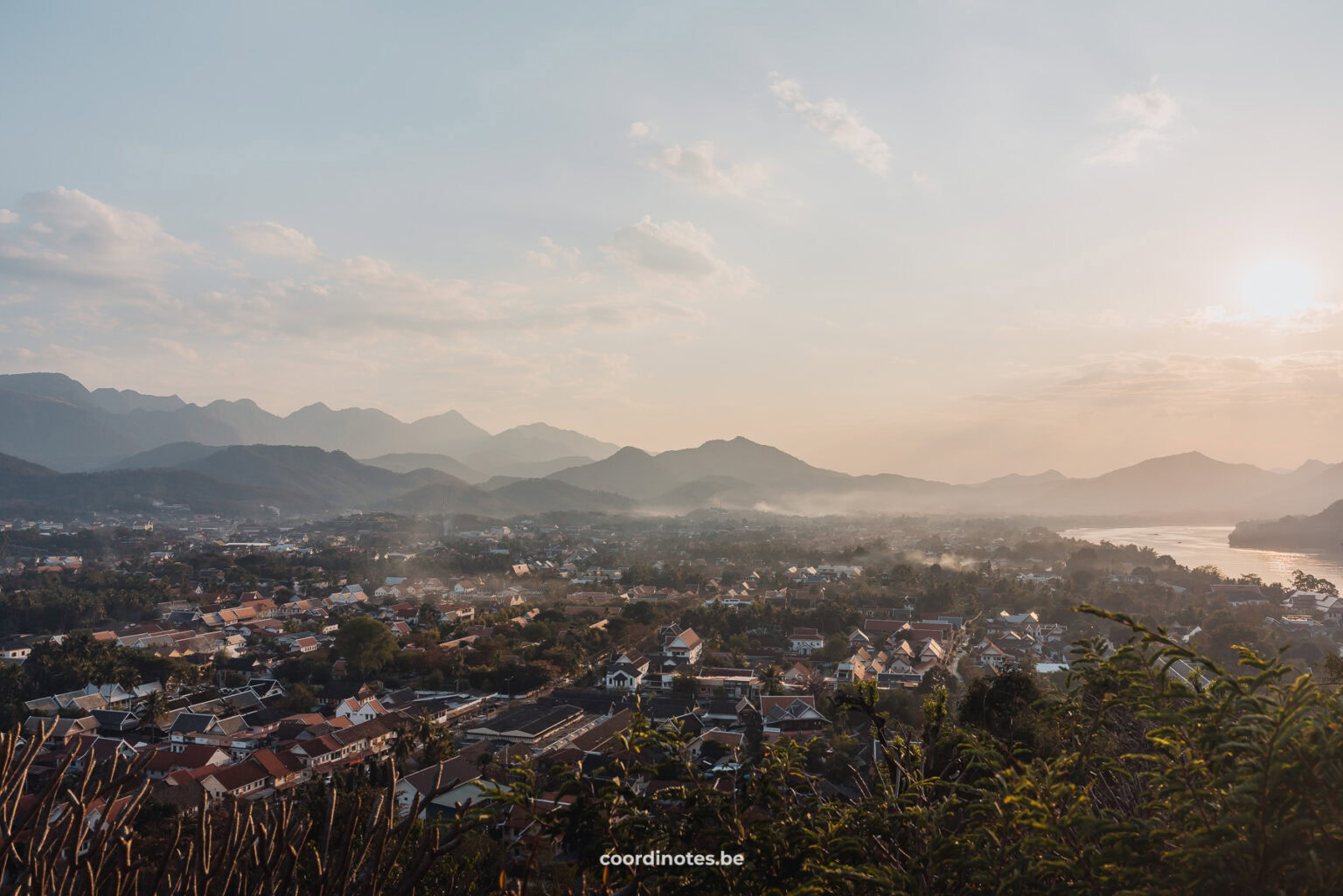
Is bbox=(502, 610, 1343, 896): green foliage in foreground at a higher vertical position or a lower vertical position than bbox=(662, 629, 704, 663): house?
higher

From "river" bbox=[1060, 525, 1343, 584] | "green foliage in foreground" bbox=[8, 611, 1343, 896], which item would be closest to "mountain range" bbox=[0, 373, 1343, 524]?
"river" bbox=[1060, 525, 1343, 584]

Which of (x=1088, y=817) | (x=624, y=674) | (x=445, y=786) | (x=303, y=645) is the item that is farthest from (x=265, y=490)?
(x=1088, y=817)

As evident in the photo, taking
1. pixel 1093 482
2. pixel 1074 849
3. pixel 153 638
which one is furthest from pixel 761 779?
pixel 1093 482

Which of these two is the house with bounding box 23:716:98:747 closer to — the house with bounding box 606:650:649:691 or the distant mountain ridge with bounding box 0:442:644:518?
the house with bounding box 606:650:649:691

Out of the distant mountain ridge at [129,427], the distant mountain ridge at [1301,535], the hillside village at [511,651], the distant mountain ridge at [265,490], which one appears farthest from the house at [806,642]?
the distant mountain ridge at [129,427]

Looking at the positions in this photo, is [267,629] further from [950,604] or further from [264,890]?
[264,890]

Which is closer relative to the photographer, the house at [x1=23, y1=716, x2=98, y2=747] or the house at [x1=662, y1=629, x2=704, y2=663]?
the house at [x1=23, y1=716, x2=98, y2=747]
